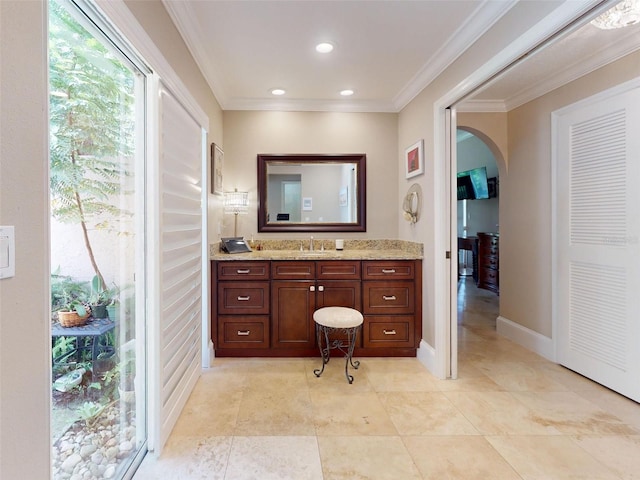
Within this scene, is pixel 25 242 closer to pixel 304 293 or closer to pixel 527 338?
pixel 304 293

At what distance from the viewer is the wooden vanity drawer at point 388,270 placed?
2926 millimetres

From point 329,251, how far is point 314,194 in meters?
0.64

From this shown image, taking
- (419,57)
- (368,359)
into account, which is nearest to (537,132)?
(419,57)

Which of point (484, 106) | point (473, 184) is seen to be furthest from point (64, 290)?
point (473, 184)

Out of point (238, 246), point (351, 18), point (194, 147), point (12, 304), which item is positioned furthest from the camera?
point (238, 246)

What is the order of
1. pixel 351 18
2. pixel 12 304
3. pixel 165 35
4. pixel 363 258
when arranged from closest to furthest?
pixel 12 304 → pixel 165 35 → pixel 351 18 → pixel 363 258

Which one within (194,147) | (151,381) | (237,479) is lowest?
(237,479)

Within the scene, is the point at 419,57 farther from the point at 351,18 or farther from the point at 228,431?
the point at 228,431

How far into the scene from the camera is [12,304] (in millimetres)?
758

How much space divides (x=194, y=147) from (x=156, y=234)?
3.03ft

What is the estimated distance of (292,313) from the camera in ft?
9.57

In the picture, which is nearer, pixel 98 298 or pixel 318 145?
pixel 98 298

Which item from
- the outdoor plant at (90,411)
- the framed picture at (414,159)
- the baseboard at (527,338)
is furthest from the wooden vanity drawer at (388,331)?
the outdoor plant at (90,411)

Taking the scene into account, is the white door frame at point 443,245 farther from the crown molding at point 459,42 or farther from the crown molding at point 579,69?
the crown molding at point 579,69
